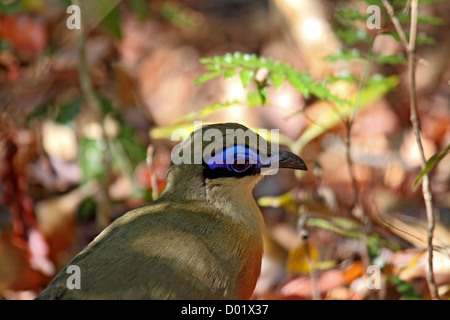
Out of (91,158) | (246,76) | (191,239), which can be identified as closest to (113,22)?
(91,158)

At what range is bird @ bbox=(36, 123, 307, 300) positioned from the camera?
2.80 metres

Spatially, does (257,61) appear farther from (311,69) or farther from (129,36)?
(129,36)

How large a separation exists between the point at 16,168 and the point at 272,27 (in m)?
3.83

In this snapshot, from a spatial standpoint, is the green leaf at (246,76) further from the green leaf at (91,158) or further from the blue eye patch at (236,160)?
the green leaf at (91,158)

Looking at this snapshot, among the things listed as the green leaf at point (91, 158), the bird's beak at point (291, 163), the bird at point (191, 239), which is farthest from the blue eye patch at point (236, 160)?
the green leaf at point (91, 158)

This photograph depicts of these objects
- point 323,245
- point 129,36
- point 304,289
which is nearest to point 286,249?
point 323,245

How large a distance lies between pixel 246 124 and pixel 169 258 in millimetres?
3761

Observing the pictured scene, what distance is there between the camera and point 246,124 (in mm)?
6578

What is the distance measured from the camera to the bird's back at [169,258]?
2773 mm

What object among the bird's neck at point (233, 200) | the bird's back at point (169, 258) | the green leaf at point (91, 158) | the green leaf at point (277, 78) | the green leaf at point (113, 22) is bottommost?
the bird's back at point (169, 258)

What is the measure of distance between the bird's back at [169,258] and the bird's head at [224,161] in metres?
0.13

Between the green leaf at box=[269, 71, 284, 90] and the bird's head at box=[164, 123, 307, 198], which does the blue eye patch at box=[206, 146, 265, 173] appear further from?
the green leaf at box=[269, 71, 284, 90]

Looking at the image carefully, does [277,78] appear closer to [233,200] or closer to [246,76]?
[246,76]

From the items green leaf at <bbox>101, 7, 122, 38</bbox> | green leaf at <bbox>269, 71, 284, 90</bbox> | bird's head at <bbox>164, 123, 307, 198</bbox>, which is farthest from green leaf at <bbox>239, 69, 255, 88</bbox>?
green leaf at <bbox>101, 7, 122, 38</bbox>
